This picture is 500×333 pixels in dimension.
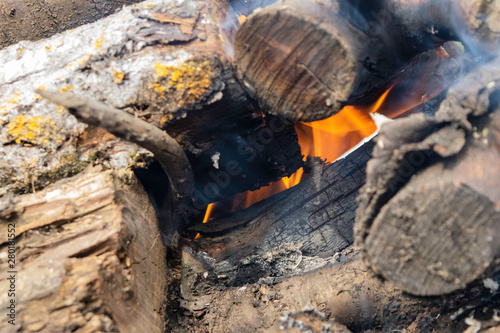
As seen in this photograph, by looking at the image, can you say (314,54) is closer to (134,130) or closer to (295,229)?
(134,130)

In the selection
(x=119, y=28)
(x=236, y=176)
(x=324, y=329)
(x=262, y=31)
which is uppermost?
(x=119, y=28)

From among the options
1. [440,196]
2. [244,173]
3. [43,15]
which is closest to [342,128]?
[244,173]

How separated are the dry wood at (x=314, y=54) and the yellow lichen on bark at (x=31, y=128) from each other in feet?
3.06

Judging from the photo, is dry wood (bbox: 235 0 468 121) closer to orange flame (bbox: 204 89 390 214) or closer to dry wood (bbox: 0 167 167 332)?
dry wood (bbox: 0 167 167 332)

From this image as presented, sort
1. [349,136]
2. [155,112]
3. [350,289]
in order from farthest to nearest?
[349,136] → [350,289] → [155,112]

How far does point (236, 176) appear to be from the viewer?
7.68ft

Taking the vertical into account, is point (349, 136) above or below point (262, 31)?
below

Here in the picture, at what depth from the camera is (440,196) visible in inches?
43.9

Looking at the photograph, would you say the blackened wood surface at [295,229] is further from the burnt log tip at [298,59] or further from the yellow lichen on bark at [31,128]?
the yellow lichen on bark at [31,128]

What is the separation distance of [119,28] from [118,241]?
1.02 metres

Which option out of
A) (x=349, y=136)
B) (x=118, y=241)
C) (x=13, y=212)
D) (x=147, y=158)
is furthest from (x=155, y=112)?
(x=349, y=136)

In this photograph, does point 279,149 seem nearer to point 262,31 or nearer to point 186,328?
point 262,31

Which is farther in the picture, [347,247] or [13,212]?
[347,247]

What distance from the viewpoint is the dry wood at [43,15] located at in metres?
2.66
